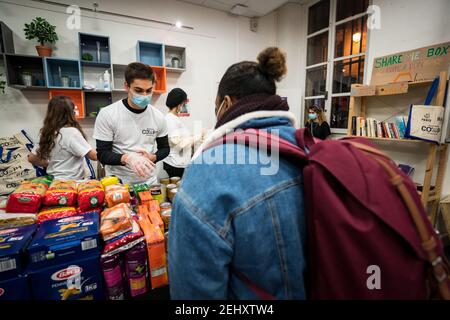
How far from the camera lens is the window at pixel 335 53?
3453 millimetres

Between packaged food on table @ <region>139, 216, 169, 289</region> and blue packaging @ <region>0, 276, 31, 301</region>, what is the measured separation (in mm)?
384

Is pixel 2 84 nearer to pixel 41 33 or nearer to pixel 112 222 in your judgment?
pixel 41 33

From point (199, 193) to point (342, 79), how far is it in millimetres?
4035

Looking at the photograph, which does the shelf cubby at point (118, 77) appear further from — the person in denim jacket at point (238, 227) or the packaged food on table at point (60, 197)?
the person in denim jacket at point (238, 227)

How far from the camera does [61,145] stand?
70.3 inches

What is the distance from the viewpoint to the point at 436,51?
2.33m

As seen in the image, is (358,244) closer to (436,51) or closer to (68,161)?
(68,161)

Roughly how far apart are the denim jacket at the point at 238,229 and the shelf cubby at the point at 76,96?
317 centimetres

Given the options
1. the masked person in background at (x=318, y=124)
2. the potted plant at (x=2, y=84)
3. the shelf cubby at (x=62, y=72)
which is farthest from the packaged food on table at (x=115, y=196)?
the masked person in background at (x=318, y=124)

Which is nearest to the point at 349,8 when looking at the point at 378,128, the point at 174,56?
the point at 378,128

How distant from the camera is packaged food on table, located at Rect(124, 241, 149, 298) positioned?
0.84 meters

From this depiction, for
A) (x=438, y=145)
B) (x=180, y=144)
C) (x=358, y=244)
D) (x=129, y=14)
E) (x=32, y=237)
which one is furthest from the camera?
(x=129, y=14)

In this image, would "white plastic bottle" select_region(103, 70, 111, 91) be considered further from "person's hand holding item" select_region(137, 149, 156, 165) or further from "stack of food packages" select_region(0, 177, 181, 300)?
"stack of food packages" select_region(0, 177, 181, 300)
